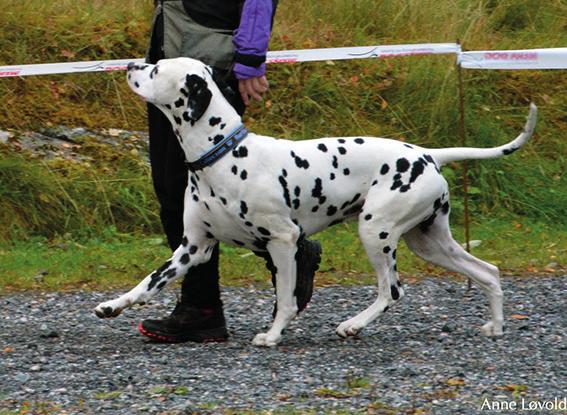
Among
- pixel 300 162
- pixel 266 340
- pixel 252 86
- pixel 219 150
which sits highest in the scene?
pixel 252 86

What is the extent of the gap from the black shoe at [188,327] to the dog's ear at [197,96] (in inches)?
44.9

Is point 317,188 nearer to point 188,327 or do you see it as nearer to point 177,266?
point 177,266

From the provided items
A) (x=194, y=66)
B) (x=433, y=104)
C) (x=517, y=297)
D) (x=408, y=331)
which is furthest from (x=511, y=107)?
(x=194, y=66)

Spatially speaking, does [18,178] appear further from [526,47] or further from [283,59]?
[526,47]

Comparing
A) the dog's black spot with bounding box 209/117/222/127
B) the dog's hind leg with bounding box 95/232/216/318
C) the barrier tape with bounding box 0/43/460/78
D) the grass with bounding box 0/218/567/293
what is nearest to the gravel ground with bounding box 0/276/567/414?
the dog's hind leg with bounding box 95/232/216/318

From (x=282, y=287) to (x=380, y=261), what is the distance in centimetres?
54

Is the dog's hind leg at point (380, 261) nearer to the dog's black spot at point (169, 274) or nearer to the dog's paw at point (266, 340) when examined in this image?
the dog's paw at point (266, 340)

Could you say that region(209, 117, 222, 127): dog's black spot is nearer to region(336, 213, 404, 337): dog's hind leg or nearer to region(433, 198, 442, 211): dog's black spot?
region(336, 213, 404, 337): dog's hind leg

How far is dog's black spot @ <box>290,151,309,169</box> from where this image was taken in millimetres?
6633

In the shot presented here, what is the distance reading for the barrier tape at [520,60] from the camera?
27.8 feet

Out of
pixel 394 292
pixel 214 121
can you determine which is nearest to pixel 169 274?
pixel 214 121

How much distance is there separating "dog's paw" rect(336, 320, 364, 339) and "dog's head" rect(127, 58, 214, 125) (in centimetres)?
138

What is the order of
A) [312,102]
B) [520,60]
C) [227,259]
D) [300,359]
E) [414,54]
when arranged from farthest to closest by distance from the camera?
[312,102]
[414,54]
[227,259]
[520,60]
[300,359]

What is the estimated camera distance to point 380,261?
22.4ft
